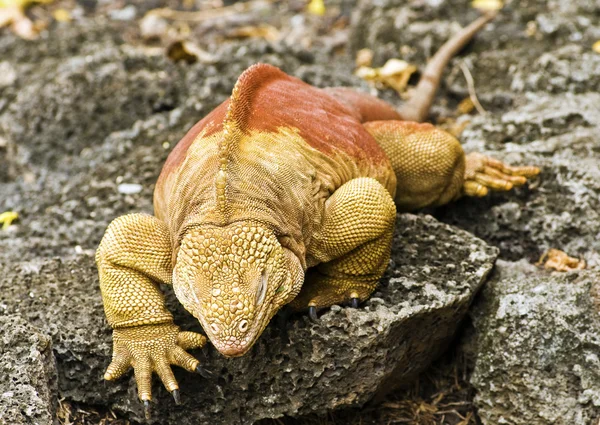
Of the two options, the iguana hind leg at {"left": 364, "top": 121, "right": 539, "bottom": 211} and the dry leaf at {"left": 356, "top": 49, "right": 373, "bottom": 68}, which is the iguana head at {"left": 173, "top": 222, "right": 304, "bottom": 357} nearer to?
the iguana hind leg at {"left": 364, "top": 121, "right": 539, "bottom": 211}

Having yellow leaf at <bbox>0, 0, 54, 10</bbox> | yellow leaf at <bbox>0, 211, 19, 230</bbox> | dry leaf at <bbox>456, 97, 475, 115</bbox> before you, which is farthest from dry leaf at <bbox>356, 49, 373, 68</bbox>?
yellow leaf at <bbox>0, 0, 54, 10</bbox>

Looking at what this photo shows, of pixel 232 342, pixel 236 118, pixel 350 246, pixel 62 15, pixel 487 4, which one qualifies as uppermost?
pixel 236 118

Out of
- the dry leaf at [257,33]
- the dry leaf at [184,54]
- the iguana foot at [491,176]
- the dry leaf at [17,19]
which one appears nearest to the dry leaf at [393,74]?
the dry leaf at [184,54]

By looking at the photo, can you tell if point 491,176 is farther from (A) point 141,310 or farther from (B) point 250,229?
(A) point 141,310

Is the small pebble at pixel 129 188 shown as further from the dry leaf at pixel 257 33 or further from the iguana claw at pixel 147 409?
the dry leaf at pixel 257 33

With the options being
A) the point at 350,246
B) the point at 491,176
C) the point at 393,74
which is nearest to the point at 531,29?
the point at 393,74

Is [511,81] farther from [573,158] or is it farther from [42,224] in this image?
[42,224]

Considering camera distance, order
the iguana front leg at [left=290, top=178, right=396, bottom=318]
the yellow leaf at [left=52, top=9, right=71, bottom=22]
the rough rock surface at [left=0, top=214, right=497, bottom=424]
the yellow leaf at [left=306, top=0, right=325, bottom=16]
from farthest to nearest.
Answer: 1. the yellow leaf at [left=306, top=0, right=325, bottom=16]
2. the yellow leaf at [left=52, top=9, right=71, bottom=22]
3. the iguana front leg at [left=290, top=178, right=396, bottom=318]
4. the rough rock surface at [left=0, top=214, right=497, bottom=424]

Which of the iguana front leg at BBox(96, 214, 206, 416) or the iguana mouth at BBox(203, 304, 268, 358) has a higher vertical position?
the iguana mouth at BBox(203, 304, 268, 358)

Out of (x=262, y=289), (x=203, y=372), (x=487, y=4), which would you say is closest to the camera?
(x=262, y=289)
